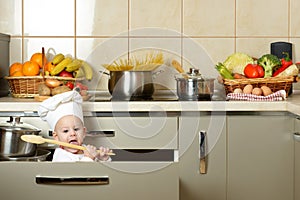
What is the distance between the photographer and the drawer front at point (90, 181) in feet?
5.75

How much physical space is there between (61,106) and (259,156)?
2.55 ft

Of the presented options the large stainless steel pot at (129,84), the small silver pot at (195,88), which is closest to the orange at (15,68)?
the large stainless steel pot at (129,84)

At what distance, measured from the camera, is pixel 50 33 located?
9.67 ft

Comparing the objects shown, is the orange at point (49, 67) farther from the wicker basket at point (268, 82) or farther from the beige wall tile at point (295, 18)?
the beige wall tile at point (295, 18)

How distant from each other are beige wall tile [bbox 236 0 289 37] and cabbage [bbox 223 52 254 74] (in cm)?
25

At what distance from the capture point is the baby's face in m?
2.19

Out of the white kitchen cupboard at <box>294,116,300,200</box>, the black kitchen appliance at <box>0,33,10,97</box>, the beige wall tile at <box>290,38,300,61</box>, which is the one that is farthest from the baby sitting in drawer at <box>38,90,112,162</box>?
the beige wall tile at <box>290,38,300,61</box>

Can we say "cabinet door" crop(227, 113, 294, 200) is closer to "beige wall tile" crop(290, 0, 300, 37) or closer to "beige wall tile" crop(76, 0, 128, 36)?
"beige wall tile" crop(290, 0, 300, 37)

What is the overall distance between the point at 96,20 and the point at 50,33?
23 centimetres

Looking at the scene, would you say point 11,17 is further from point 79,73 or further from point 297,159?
point 297,159

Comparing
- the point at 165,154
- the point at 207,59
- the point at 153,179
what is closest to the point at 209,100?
the point at 165,154

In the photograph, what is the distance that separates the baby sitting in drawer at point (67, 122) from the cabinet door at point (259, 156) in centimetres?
51

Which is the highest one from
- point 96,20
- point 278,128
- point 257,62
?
point 96,20

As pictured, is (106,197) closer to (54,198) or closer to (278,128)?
(54,198)
